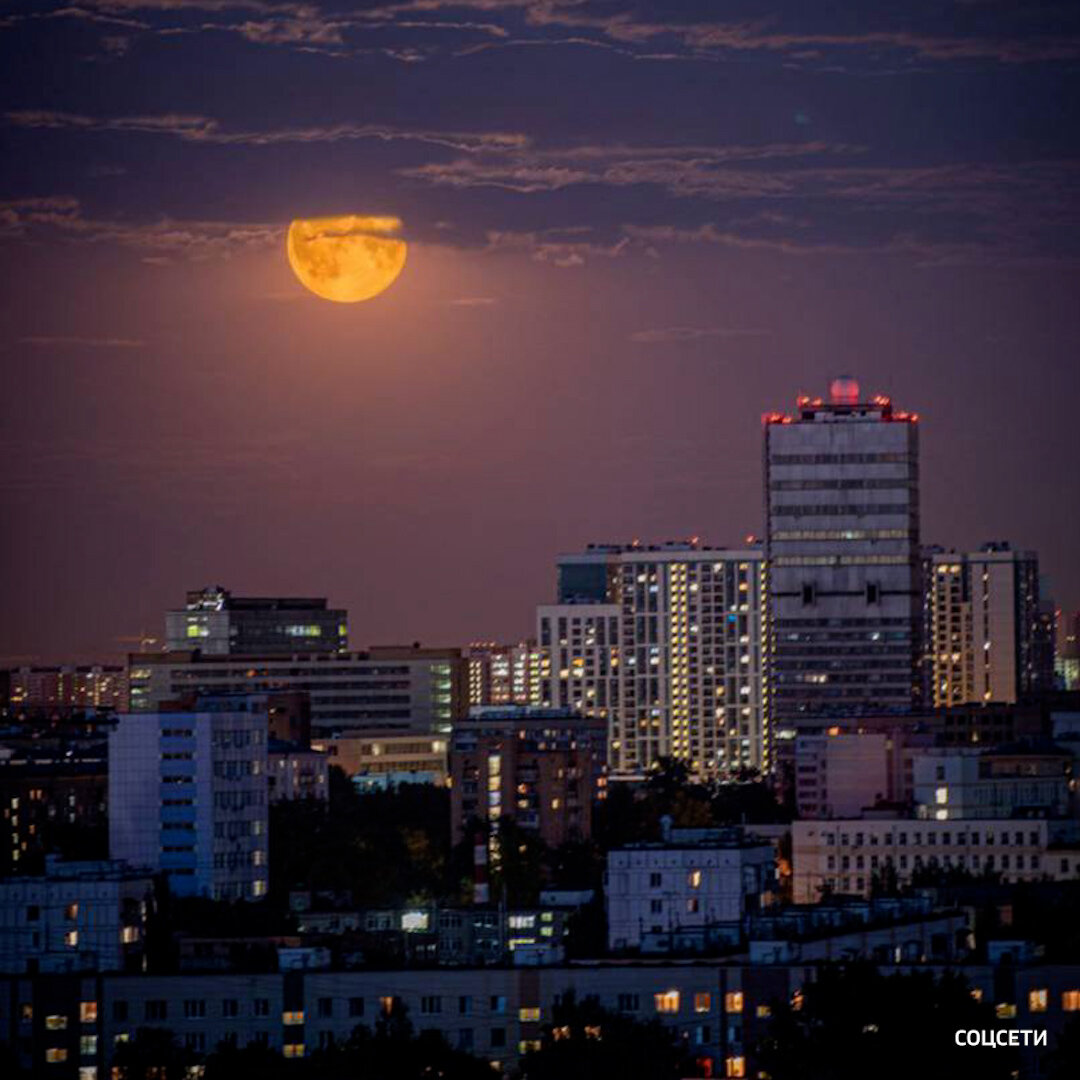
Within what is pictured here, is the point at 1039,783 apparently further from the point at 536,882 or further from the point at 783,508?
the point at 783,508

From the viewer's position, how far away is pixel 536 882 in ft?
270

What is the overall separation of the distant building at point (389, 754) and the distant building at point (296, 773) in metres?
19.4

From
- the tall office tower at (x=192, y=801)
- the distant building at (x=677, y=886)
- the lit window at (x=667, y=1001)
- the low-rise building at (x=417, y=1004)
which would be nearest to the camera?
the low-rise building at (x=417, y=1004)

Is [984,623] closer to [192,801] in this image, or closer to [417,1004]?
[192,801]

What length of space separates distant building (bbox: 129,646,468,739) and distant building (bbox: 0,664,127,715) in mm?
17395

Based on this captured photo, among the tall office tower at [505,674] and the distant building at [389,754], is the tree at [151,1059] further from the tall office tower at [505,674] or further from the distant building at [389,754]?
the tall office tower at [505,674]

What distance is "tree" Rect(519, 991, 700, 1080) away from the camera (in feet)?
174

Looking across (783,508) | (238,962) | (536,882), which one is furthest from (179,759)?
(783,508)

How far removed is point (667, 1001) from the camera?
56.9m

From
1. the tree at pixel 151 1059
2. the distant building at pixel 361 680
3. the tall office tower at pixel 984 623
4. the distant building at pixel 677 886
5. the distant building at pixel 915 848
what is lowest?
the tree at pixel 151 1059

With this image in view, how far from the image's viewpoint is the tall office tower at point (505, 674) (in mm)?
164875

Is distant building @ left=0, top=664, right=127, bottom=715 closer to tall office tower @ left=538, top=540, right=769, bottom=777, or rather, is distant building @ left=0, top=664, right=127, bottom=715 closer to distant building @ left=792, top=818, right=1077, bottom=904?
tall office tower @ left=538, top=540, right=769, bottom=777

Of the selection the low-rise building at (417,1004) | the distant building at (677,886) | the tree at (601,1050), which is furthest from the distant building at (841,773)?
the tree at (601,1050)

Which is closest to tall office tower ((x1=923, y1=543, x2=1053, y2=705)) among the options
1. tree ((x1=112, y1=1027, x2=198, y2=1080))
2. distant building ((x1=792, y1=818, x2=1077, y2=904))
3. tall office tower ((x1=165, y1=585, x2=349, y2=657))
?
tall office tower ((x1=165, y1=585, x2=349, y2=657))
